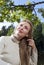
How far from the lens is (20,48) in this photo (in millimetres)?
2191

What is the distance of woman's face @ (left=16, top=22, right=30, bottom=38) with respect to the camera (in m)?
2.22

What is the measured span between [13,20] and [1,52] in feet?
26.0

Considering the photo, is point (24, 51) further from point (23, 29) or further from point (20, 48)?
point (23, 29)

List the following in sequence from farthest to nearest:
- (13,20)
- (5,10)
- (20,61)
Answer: (13,20)
(5,10)
(20,61)

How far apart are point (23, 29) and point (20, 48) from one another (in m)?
0.17

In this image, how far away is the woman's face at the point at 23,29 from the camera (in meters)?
2.22

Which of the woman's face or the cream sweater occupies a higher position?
the woman's face

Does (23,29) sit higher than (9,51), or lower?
higher

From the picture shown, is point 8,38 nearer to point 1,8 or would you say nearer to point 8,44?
point 8,44

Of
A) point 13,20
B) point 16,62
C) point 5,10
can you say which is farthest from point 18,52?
point 13,20

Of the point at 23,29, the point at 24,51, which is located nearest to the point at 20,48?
the point at 24,51

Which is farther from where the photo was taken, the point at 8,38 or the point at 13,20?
the point at 13,20

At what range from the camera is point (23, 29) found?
226 cm

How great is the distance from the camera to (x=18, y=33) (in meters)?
2.21
